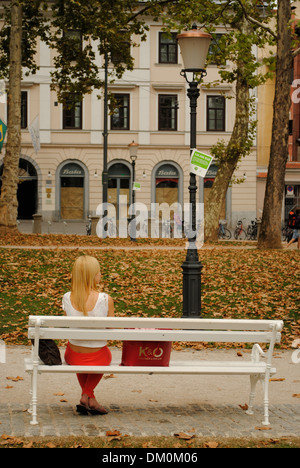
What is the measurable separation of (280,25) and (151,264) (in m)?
7.87

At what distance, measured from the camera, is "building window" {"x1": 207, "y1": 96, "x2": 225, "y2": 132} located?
2024 inches

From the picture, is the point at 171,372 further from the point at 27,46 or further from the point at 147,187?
the point at 147,187

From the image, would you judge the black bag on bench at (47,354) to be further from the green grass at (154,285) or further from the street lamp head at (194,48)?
the street lamp head at (194,48)

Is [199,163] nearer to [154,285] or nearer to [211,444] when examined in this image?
[154,285]

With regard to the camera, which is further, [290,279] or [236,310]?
[290,279]

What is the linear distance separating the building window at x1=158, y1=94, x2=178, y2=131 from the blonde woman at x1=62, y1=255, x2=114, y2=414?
147 ft

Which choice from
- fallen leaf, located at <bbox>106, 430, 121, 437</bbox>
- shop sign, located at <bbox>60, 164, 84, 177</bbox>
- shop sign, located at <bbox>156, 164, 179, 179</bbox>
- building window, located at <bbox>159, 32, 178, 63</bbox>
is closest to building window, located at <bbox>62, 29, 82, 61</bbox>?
shop sign, located at <bbox>60, 164, 84, 177</bbox>

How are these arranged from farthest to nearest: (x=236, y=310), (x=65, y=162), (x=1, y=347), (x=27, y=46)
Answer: (x=65, y=162)
(x=27, y=46)
(x=236, y=310)
(x=1, y=347)

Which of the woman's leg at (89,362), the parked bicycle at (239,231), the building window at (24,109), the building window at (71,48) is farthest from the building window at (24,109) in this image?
the woman's leg at (89,362)

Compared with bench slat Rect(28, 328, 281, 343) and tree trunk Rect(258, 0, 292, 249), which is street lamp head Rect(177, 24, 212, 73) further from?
tree trunk Rect(258, 0, 292, 249)

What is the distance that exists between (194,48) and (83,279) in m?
6.20

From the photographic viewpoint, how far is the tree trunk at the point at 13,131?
27.1m
